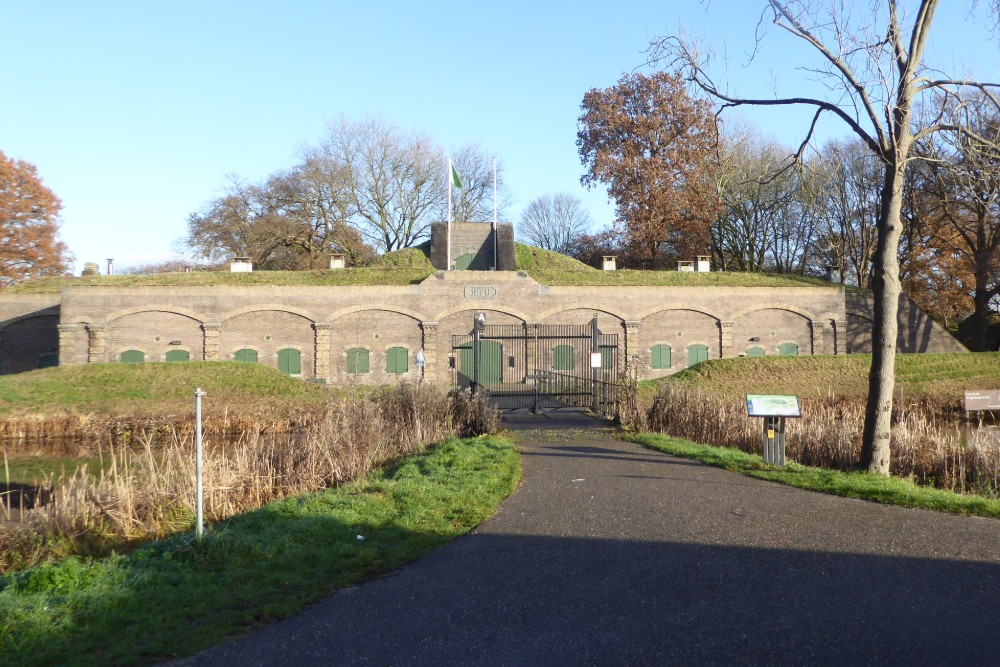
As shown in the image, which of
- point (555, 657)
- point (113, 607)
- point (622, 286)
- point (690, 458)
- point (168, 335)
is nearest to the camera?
point (555, 657)

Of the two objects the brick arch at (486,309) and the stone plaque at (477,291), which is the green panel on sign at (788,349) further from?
the stone plaque at (477,291)

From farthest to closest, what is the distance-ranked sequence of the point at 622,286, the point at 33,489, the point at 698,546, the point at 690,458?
the point at 622,286, the point at 33,489, the point at 690,458, the point at 698,546

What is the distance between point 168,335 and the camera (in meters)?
29.7

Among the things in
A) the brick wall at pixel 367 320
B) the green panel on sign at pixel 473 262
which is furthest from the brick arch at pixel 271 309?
the green panel on sign at pixel 473 262

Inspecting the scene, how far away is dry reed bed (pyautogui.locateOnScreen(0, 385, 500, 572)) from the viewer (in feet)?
24.0

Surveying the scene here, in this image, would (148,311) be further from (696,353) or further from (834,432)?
(834,432)

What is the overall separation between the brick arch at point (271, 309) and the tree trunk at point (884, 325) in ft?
78.0

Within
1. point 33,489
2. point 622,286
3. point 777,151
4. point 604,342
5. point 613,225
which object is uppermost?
point 777,151

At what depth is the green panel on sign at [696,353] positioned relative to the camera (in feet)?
106

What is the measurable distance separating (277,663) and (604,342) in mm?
27208

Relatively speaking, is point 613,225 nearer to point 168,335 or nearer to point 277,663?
point 168,335

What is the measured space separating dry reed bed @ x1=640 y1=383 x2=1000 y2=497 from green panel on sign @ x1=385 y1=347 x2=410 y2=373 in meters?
16.5

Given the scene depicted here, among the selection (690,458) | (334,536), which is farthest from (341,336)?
(334,536)

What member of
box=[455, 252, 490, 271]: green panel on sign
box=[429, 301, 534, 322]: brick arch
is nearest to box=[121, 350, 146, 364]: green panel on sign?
box=[429, 301, 534, 322]: brick arch
